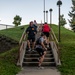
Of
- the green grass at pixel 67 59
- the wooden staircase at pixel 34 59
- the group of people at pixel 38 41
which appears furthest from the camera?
the wooden staircase at pixel 34 59

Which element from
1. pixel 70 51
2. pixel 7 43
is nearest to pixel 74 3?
pixel 7 43

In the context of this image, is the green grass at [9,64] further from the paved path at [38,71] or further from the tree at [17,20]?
the tree at [17,20]

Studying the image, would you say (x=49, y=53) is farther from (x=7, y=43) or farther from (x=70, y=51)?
(x=7, y=43)

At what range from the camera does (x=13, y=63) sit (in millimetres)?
19422

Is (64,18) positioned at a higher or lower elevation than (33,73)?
higher

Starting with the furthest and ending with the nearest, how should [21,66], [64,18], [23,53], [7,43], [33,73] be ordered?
[64,18] → [7,43] → [23,53] → [21,66] → [33,73]

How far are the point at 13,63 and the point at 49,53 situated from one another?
9.77ft

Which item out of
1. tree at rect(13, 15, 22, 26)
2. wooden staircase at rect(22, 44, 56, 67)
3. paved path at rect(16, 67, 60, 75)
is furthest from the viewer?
tree at rect(13, 15, 22, 26)

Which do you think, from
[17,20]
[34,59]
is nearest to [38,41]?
[34,59]

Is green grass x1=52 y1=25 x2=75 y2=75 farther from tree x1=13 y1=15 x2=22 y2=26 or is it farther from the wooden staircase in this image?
tree x1=13 y1=15 x2=22 y2=26

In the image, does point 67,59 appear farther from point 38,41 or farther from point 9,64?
point 9,64

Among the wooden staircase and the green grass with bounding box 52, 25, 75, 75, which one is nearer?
the green grass with bounding box 52, 25, 75, 75

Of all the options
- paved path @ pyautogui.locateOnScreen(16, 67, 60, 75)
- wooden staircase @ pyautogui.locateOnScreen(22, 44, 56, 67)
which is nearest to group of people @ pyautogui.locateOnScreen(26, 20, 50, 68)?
wooden staircase @ pyautogui.locateOnScreen(22, 44, 56, 67)

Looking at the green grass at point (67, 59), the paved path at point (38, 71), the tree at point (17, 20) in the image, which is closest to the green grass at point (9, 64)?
the paved path at point (38, 71)
